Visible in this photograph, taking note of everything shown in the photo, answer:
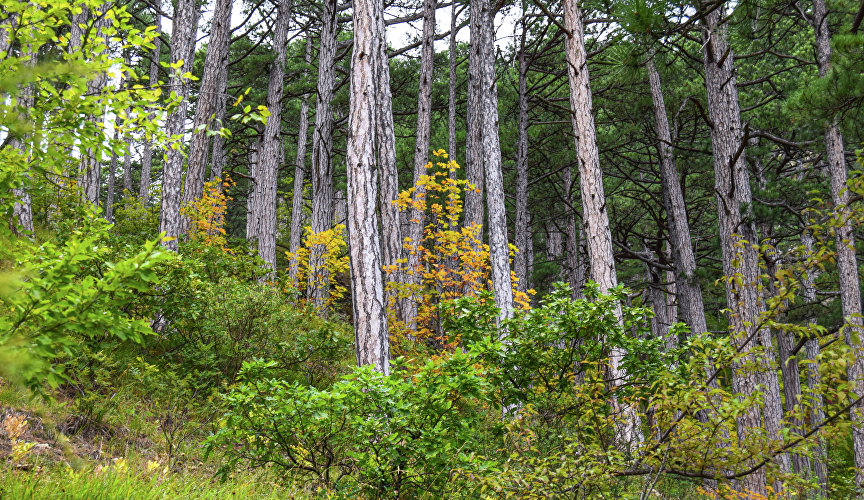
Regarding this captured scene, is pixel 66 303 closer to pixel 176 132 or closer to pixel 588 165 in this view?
pixel 588 165

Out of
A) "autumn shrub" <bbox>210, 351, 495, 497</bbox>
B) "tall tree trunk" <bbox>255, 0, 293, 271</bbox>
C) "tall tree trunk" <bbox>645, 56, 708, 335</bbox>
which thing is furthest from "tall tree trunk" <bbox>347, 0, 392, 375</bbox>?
"tall tree trunk" <bbox>645, 56, 708, 335</bbox>

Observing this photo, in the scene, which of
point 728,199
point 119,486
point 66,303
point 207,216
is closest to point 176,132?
point 207,216

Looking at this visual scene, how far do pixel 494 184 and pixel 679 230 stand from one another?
5362 millimetres

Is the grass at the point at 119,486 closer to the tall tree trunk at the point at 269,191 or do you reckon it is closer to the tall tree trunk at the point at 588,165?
the tall tree trunk at the point at 588,165

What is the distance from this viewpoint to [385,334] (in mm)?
4953

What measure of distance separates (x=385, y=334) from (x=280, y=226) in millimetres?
18393

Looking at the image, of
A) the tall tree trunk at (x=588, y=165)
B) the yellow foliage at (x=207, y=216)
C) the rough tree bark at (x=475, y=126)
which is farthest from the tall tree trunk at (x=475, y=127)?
the yellow foliage at (x=207, y=216)

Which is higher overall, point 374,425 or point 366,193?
point 366,193

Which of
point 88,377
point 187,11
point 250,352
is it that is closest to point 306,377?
point 250,352

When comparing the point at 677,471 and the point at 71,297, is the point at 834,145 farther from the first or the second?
the point at 71,297

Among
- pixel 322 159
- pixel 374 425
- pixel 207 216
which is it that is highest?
pixel 322 159

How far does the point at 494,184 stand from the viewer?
8766 millimetres

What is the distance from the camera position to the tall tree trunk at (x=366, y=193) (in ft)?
16.0

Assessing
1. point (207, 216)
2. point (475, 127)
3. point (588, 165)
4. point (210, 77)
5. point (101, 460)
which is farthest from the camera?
point (475, 127)
